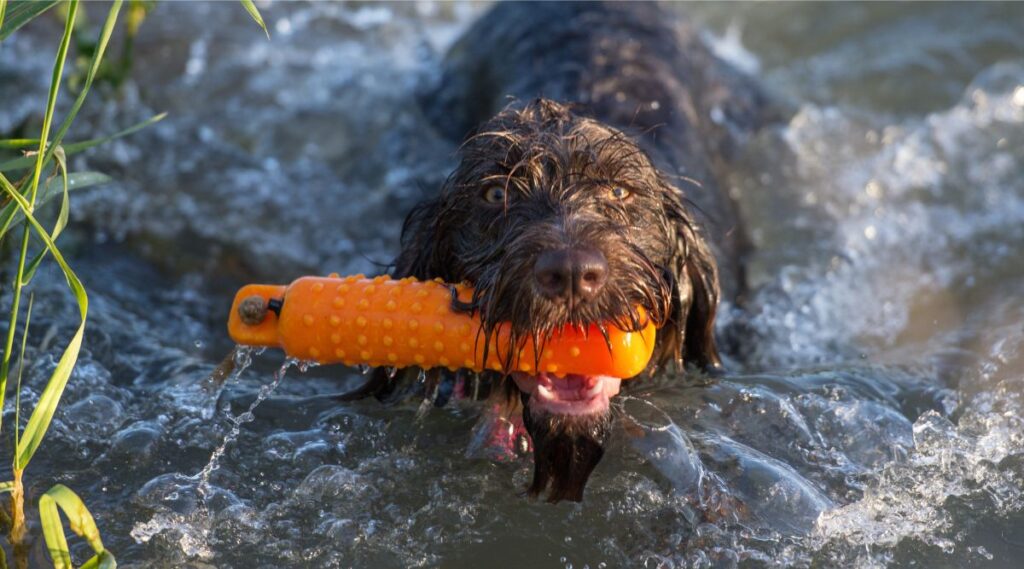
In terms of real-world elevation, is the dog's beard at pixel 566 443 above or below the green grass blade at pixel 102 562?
above

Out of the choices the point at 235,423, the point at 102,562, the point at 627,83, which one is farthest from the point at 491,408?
the point at 627,83

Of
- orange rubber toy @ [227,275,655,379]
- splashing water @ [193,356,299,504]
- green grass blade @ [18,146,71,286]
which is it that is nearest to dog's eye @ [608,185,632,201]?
orange rubber toy @ [227,275,655,379]

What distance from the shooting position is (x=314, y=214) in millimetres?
6113

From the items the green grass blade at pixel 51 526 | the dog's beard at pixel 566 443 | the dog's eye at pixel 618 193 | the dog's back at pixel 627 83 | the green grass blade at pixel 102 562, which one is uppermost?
the dog's back at pixel 627 83

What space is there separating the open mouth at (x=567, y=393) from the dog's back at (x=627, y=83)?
1.36 metres

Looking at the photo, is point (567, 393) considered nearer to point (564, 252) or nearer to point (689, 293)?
point (564, 252)

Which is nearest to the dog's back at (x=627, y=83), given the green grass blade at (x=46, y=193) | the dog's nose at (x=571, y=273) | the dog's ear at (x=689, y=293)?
the dog's ear at (x=689, y=293)

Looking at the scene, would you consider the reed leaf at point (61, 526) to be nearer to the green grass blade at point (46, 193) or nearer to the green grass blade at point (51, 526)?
the green grass blade at point (51, 526)

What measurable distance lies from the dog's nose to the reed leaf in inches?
49.6

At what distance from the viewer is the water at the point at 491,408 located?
3471 mm

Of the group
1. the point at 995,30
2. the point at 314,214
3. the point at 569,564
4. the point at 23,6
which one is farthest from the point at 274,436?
the point at 995,30

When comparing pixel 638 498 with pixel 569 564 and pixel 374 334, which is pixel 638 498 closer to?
pixel 569 564

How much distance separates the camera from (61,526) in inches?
108

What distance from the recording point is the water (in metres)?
3.47
